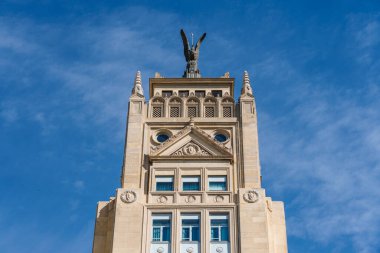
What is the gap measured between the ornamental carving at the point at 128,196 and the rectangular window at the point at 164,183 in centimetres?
203

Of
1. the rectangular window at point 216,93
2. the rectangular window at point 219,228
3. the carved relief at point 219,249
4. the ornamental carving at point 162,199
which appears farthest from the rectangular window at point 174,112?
the carved relief at point 219,249

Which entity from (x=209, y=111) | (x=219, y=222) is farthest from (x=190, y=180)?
(x=209, y=111)

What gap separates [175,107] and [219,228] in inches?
438

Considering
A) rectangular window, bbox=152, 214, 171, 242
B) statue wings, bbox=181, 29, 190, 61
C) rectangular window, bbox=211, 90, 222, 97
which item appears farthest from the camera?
statue wings, bbox=181, 29, 190, 61

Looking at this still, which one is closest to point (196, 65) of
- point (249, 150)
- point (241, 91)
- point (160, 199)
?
point (241, 91)

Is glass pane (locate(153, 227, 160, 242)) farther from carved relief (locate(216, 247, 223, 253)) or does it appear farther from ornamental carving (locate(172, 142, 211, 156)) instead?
ornamental carving (locate(172, 142, 211, 156))

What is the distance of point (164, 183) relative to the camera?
48281mm

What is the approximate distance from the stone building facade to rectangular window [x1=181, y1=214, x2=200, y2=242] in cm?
6

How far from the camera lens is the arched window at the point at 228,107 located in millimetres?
52562

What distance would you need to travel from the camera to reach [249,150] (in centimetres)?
4969

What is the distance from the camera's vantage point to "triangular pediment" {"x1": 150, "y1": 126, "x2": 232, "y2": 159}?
4922 centimetres

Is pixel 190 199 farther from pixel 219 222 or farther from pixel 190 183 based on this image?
pixel 219 222

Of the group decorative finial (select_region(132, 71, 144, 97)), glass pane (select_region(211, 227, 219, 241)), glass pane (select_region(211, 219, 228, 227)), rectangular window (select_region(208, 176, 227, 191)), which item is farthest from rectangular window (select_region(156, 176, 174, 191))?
decorative finial (select_region(132, 71, 144, 97))

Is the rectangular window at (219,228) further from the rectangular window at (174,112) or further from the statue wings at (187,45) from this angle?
the statue wings at (187,45)
